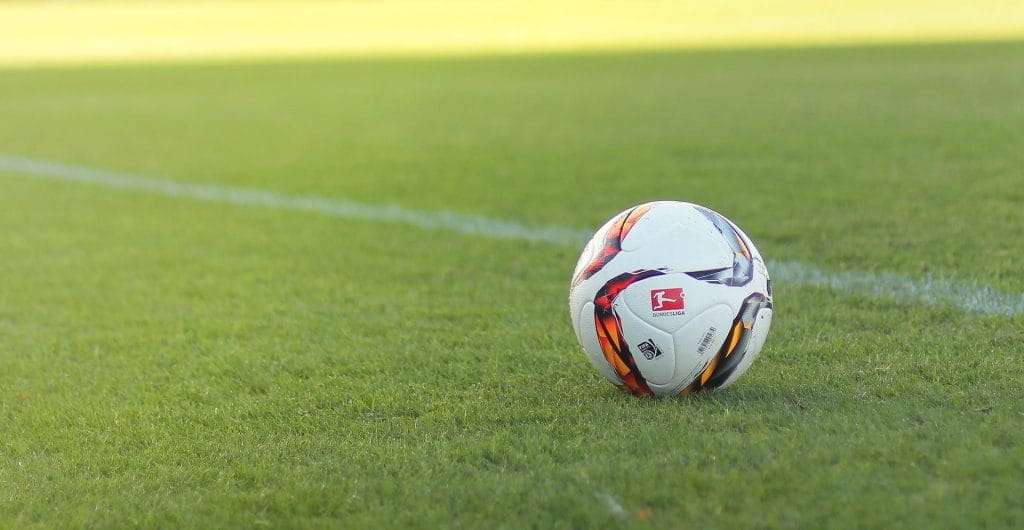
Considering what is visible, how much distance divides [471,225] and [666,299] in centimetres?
353

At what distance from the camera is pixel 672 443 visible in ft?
10.7

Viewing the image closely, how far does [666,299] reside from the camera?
3.55 metres

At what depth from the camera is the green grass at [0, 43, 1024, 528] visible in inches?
120

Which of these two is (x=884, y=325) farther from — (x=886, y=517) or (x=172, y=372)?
(x=172, y=372)

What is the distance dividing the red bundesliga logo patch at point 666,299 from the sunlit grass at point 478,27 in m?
15.6

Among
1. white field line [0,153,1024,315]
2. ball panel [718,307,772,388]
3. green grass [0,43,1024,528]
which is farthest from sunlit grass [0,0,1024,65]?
ball panel [718,307,772,388]

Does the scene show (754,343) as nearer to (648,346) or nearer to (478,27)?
(648,346)

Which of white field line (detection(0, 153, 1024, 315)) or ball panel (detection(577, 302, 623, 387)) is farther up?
ball panel (detection(577, 302, 623, 387))

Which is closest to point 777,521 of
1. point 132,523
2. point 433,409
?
point 433,409

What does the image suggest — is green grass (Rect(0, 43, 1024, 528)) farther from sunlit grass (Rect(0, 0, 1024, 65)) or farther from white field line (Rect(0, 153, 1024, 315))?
sunlit grass (Rect(0, 0, 1024, 65))

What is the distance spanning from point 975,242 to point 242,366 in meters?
3.62

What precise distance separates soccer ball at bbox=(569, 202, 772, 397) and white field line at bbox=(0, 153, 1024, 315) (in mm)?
1390

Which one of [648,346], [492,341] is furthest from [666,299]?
[492,341]

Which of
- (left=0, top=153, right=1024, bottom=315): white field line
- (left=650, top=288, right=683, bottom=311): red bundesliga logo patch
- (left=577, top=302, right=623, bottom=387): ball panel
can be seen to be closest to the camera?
(left=650, top=288, right=683, bottom=311): red bundesliga logo patch
